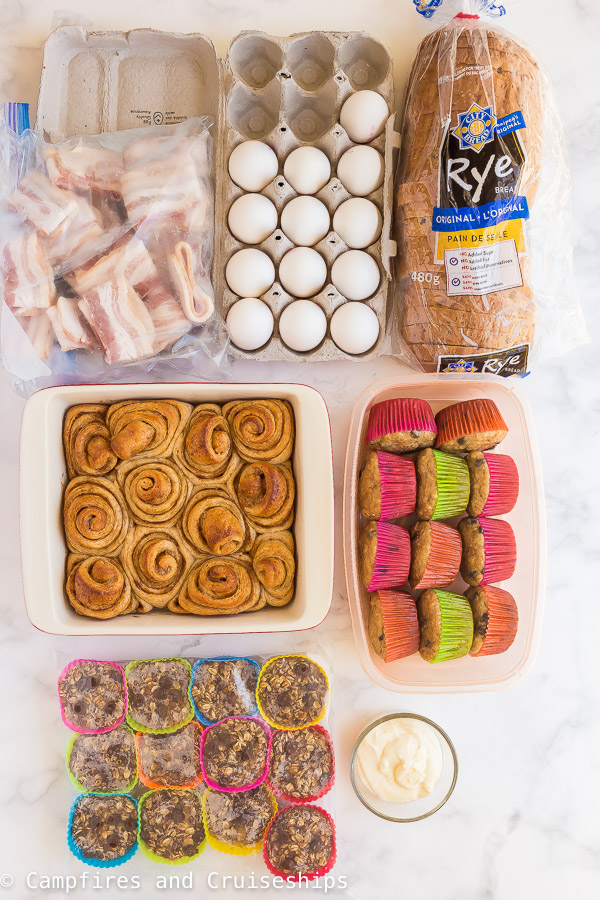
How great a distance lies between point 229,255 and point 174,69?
1.64 feet

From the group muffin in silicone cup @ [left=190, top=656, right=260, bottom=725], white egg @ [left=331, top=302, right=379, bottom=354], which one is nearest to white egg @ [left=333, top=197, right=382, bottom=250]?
white egg @ [left=331, top=302, right=379, bottom=354]

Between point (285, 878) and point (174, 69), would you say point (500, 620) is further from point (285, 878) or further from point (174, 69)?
point (174, 69)

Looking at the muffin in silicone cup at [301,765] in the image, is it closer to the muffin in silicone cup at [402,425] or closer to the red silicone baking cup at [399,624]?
the red silicone baking cup at [399,624]

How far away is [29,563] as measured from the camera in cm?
130

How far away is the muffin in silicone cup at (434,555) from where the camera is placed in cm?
146

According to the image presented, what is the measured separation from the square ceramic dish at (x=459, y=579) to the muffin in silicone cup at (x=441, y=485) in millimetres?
147

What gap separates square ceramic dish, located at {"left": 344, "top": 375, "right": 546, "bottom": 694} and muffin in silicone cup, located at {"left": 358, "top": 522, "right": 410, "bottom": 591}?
0.10 ft

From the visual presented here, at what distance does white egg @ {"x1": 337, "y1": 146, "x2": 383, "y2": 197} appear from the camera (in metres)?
1.48

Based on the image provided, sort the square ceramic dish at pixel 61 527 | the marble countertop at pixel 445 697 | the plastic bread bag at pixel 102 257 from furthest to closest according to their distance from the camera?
the marble countertop at pixel 445 697
the plastic bread bag at pixel 102 257
the square ceramic dish at pixel 61 527

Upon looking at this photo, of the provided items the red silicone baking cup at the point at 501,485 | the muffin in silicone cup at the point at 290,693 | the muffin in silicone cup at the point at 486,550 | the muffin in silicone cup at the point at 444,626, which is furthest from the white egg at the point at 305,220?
the muffin in silicone cup at the point at 290,693

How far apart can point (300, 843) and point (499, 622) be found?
0.66 metres

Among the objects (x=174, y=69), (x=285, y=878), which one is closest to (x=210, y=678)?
(x=285, y=878)

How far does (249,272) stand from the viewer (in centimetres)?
148

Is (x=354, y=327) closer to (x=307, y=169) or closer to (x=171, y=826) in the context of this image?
(x=307, y=169)
